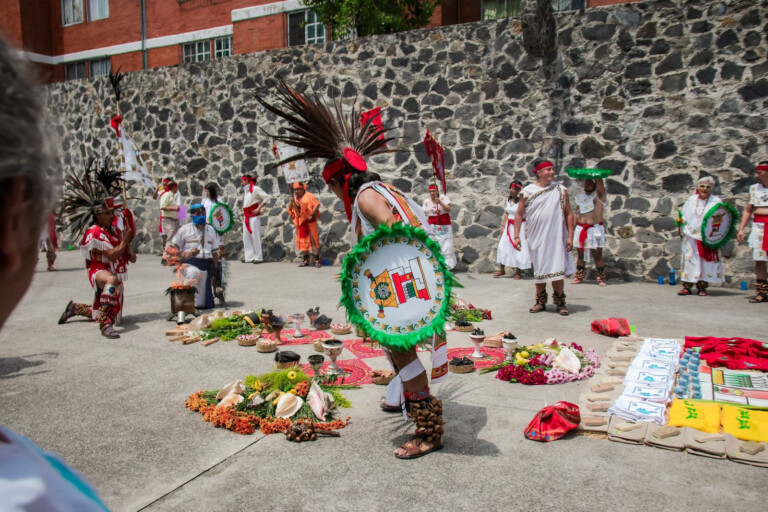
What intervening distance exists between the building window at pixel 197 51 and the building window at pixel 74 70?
565 centimetres

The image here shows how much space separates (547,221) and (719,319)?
2.39 meters

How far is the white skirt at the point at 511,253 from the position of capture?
10.3m

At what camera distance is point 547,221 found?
7.50m

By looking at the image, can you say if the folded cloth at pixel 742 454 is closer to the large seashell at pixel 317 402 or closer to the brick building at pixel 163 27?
the large seashell at pixel 317 402

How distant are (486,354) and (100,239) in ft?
15.2

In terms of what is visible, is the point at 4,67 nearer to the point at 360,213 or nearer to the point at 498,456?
the point at 360,213

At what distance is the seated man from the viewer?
8.02m

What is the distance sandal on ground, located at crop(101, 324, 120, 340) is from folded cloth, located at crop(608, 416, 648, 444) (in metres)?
5.30

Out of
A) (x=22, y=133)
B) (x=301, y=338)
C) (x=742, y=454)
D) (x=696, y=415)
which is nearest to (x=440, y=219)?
(x=301, y=338)

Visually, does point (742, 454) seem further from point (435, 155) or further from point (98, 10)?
point (98, 10)

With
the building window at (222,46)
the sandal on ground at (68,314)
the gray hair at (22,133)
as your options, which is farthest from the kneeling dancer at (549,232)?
the building window at (222,46)

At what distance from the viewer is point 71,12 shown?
24.8 m

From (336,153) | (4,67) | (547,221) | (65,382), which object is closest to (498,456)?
(336,153)

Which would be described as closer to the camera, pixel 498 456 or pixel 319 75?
pixel 498 456
